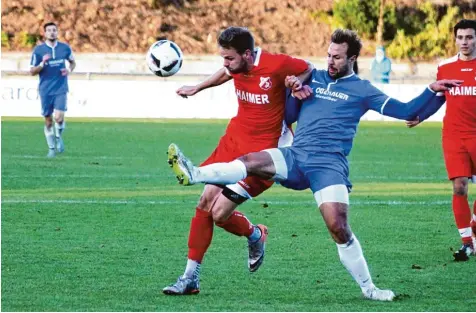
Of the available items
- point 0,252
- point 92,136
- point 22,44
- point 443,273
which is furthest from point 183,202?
point 22,44

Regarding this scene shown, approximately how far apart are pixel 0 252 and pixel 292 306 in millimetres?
3249

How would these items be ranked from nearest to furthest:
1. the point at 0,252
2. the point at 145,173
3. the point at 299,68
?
the point at 299,68
the point at 0,252
the point at 145,173

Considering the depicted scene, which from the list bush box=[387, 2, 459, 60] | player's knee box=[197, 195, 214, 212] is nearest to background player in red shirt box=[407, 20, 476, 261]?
player's knee box=[197, 195, 214, 212]

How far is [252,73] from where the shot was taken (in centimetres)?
848

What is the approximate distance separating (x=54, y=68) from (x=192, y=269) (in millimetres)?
13428

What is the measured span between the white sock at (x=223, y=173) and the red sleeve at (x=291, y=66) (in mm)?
1042

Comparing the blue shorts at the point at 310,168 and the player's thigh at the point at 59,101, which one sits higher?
the blue shorts at the point at 310,168

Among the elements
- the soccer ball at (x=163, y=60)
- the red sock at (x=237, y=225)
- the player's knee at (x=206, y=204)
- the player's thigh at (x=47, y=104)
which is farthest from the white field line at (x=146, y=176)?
the player's knee at (x=206, y=204)

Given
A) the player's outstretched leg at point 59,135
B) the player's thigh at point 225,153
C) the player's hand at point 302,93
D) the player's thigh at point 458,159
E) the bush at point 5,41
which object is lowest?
the bush at point 5,41

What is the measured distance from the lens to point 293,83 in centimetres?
809

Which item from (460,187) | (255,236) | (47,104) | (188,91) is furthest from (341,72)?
(47,104)

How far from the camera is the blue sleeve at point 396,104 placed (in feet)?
26.6

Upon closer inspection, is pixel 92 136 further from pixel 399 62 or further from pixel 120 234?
pixel 399 62

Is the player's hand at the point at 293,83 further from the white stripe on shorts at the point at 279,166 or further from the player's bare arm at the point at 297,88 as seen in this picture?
the white stripe on shorts at the point at 279,166
